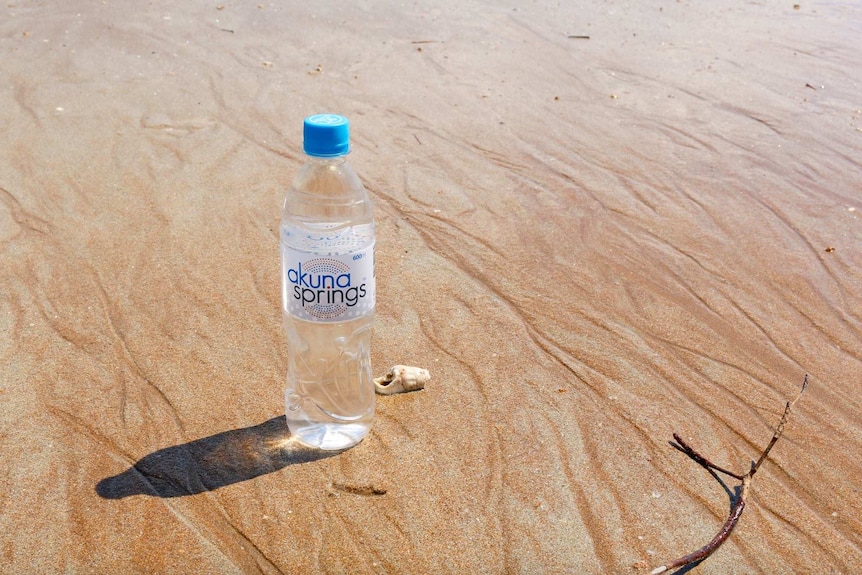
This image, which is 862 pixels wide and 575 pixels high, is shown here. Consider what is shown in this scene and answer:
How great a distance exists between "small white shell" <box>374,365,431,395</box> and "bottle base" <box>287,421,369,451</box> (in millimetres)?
241

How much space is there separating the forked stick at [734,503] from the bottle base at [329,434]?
112 cm

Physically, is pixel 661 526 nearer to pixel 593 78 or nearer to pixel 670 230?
pixel 670 230

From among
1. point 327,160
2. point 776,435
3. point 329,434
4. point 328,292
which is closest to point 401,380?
point 329,434

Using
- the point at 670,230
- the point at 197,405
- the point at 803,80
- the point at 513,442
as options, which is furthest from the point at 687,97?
the point at 197,405

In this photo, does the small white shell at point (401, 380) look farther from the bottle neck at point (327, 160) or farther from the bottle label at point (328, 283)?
the bottle neck at point (327, 160)

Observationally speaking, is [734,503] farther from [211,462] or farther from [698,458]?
[211,462]

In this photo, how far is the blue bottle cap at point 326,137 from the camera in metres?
2.48

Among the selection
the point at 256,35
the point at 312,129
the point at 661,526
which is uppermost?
the point at 312,129

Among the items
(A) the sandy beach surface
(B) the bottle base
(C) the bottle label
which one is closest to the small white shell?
(A) the sandy beach surface

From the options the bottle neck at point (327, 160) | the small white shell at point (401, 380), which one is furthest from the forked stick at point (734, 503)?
the bottle neck at point (327, 160)

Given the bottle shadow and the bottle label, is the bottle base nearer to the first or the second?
the bottle shadow

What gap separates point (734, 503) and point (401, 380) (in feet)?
4.23

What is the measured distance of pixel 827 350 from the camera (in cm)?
378

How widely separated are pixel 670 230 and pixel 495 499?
2.56m
